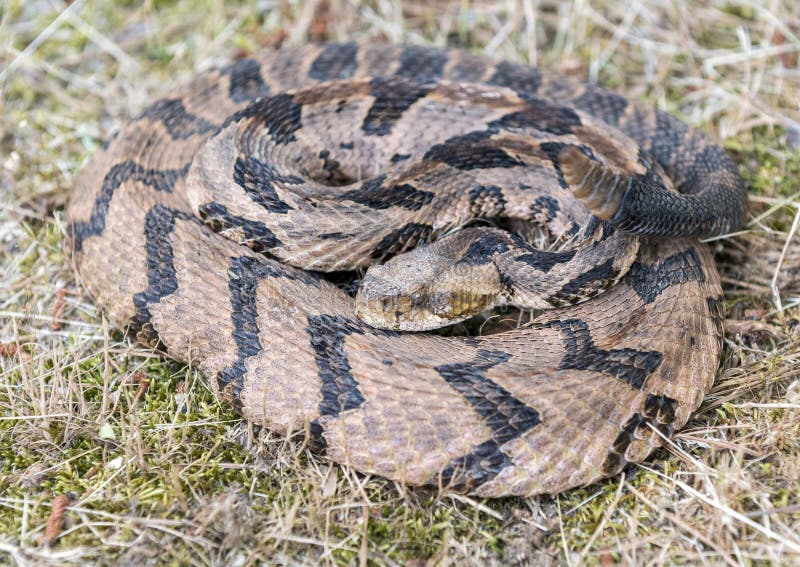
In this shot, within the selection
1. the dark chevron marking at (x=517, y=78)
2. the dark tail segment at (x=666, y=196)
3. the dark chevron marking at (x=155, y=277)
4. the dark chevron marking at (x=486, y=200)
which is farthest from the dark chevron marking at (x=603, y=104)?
the dark chevron marking at (x=155, y=277)

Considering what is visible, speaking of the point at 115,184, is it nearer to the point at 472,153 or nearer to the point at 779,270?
the point at 472,153

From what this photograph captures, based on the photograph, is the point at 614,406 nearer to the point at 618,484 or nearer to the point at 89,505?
the point at 618,484

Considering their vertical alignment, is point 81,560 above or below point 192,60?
below

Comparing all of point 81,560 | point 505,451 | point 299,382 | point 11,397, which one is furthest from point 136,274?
point 505,451

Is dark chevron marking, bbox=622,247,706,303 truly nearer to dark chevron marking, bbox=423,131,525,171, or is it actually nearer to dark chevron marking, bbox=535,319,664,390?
dark chevron marking, bbox=535,319,664,390

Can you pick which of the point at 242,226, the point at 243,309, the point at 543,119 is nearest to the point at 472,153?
the point at 543,119

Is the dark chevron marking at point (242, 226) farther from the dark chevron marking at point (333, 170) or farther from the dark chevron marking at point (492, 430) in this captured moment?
the dark chevron marking at point (492, 430)
